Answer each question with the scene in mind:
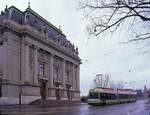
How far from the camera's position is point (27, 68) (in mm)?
57781

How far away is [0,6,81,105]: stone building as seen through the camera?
53812 millimetres

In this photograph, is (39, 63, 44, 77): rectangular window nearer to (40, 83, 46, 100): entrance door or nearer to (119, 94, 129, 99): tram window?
(40, 83, 46, 100): entrance door

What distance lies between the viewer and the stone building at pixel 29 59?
53812mm

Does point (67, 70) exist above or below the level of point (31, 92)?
above

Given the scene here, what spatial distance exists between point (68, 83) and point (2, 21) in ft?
106

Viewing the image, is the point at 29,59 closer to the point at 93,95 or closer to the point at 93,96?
the point at 93,95

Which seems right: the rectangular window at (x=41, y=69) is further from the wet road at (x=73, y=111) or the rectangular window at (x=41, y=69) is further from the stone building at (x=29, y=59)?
the wet road at (x=73, y=111)

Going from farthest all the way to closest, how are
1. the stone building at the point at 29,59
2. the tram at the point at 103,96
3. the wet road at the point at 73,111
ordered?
the stone building at the point at 29,59 < the tram at the point at 103,96 < the wet road at the point at 73,111

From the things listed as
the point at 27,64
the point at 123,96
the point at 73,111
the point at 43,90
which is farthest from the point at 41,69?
the point at 73,111

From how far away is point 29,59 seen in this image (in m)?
59.2

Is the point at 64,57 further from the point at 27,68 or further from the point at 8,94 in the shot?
the point at 8,94

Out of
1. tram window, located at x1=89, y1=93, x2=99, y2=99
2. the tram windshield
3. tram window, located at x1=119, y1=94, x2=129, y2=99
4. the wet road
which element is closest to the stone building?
the tram windshield

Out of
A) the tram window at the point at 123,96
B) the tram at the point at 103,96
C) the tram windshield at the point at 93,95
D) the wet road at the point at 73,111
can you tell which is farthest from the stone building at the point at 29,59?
the wet road at the point at 73,111

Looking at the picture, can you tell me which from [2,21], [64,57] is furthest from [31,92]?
[64,57]
